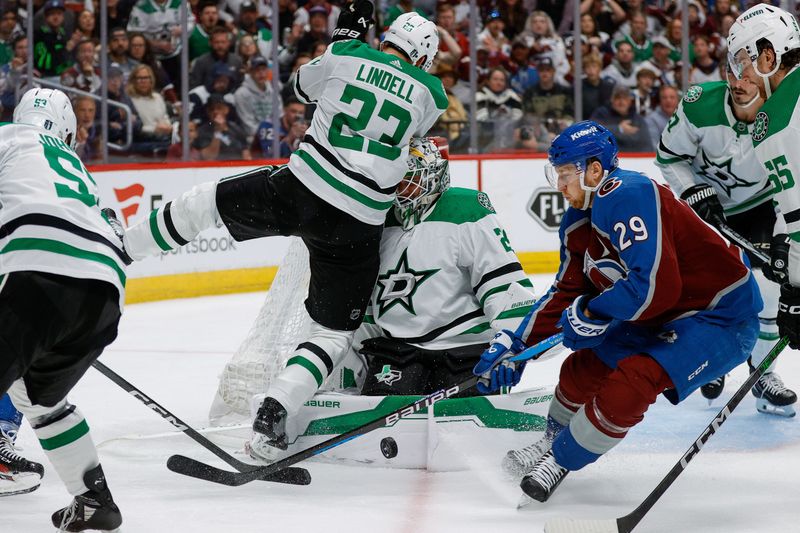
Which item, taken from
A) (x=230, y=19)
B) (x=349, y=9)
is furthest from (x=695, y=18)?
(x=349, y=9)

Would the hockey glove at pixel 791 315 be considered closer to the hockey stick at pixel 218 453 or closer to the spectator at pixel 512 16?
the hockey stick at pixel 218 453

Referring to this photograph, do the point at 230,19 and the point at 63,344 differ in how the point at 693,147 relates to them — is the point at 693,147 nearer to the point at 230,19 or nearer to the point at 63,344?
the point at 63,344

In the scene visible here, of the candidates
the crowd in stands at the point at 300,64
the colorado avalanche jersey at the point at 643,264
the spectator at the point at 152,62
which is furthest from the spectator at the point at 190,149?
the colorado avalanche jersey at the point at 643,264

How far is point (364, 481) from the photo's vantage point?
9.35ft

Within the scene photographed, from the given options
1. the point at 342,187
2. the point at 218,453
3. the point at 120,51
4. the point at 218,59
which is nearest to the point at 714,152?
the point at 342,187

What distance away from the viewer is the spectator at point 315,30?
6.93m

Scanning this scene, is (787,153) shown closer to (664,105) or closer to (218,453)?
(218,453)

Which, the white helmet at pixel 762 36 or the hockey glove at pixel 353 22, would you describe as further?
the hockey glove at pixel 353 22

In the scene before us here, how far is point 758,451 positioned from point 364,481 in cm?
110

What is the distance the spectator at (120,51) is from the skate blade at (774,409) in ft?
12.4

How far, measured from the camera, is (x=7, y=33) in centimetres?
557

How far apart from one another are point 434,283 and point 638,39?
4.82 metres

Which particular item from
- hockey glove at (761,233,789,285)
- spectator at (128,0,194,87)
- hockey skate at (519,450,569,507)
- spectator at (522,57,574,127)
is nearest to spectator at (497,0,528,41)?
spectator at (522,57,574,127)

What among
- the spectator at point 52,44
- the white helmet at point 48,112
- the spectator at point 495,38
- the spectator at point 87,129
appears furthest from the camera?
the spectator at point 495,38
